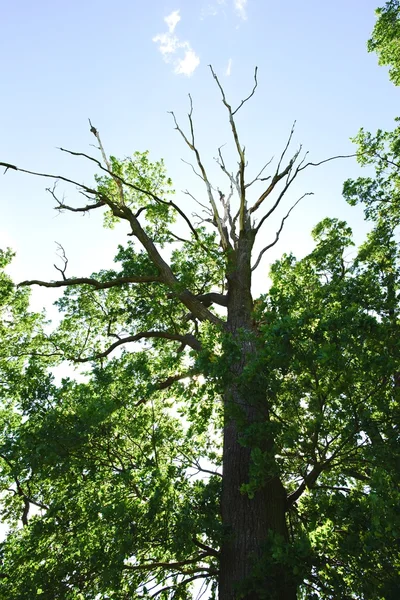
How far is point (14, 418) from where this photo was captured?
819 cm

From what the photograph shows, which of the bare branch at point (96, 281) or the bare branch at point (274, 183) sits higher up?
the bare branch at point (274, 183)

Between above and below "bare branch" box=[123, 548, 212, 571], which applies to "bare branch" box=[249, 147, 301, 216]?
above

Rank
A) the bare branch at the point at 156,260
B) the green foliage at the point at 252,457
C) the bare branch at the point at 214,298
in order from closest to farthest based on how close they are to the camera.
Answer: the green foliage at the point at 252,457
the bare branch at the point at 156,260
the bare branch at the point at 214,298

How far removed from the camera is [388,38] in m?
9.35

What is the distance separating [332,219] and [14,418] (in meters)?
8.69

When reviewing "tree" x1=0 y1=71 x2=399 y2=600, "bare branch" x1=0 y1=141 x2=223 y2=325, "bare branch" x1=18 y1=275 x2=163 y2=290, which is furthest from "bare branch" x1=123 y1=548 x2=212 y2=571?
"bare branch" x1=18 y1=275 x2=163 y2=290

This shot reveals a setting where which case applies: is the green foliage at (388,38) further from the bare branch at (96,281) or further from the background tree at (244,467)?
the bare branch at (96,281)

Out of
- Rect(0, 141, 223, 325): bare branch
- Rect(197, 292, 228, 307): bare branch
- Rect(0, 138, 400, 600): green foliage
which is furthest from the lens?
Rect(197, 292, 228, 307): bare branch

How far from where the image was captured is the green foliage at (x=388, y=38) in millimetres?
9070

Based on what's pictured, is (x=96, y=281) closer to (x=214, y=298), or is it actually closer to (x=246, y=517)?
(x=214, y=298)

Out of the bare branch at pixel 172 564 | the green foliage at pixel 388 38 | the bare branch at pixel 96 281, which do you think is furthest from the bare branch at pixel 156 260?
the green foliage at pixel 388 38

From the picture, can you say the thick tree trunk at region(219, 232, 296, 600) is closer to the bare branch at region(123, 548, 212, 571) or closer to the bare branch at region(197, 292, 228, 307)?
the bare branch at region(123, 548, 212, 571)

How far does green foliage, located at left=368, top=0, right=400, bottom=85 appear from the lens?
9.07 metres

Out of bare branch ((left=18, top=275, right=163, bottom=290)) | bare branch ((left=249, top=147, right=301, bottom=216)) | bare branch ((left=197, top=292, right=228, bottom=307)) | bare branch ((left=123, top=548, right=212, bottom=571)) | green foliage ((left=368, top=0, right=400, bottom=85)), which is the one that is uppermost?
green foliage ((left=368, top=0, right=400, bottom=85))
